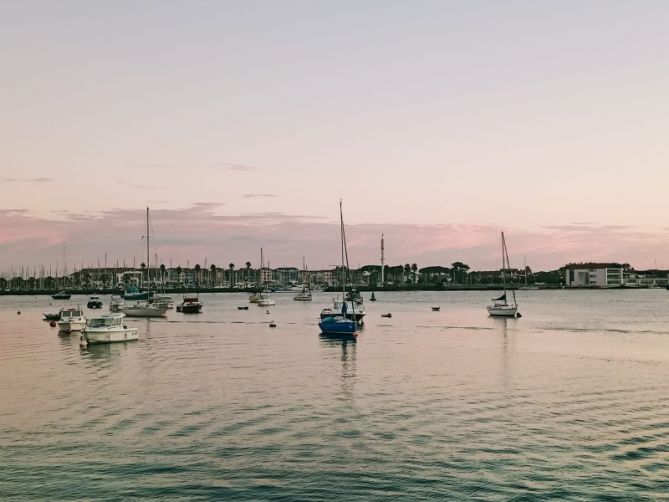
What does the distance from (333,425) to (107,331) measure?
48773mm

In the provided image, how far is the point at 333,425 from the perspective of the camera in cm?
3172

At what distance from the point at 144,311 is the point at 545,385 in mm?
100851

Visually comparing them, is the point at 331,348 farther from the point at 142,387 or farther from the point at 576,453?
the point at 576,453

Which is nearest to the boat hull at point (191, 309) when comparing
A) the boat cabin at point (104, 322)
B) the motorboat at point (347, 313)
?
the motorboat at point (347, 313)

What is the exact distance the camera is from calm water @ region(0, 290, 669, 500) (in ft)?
75.5

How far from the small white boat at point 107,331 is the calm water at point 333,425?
7.66m

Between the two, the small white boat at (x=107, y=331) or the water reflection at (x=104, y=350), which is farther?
the small white boat at (x=107, y=331)

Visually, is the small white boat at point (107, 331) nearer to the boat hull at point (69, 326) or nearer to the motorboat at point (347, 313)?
the boat hull at point (69, 326)

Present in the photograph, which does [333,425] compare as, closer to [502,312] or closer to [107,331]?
[107,331]

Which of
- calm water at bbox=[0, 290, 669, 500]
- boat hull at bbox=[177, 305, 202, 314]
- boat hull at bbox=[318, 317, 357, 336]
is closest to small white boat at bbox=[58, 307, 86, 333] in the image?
calm water at bbox=[0, 290, 669, 500]

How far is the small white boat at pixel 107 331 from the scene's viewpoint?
2884 inches

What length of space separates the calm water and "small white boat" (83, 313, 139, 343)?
7.66 meters

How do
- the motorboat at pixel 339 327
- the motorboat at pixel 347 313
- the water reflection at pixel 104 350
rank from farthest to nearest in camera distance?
the motorboat at pixel 347 313 → the motorboat at pixel 339 327 → the water reflection at pixel 104 350

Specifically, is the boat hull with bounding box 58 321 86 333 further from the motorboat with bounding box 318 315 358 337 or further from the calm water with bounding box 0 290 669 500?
the motorboat with bounding box 318 315 358 337
